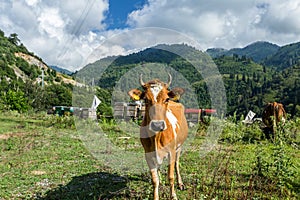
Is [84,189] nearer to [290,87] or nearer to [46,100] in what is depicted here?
[46,100]

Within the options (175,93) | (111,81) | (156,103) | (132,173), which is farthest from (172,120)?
(111,81)

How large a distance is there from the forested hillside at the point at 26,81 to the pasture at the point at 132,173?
21.9m

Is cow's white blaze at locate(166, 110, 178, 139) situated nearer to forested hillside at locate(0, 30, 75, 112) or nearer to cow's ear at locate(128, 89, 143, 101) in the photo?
cow's ear at locate(128, 89, 143, 101)

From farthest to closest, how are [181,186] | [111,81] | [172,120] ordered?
[111,81] → [181,186] → [172,120]

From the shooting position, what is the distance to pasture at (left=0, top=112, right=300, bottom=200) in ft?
20.7

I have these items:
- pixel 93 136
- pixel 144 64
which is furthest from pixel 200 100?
pixel 93 136

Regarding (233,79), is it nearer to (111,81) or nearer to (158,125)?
(111,81)

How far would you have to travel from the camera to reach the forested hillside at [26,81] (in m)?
44.3

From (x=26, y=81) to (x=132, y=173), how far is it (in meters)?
57.6

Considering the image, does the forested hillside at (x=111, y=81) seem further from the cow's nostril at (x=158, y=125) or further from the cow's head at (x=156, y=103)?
the cow's nostril at (x=158, y=125)

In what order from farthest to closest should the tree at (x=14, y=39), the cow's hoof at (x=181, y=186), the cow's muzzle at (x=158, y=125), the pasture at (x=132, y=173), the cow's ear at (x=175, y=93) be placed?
the tree at (x=14, y=39)
the cow's hoof at (x=181, y=186)
the pasture at (x=132, y=173)
the cow's ear at (x=175, y=93)
the cow's muzzle at (x=158, y=125)

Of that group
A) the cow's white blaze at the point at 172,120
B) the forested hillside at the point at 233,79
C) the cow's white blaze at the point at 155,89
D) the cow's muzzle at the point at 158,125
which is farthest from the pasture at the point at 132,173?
the forested hillside at the point at 233,79

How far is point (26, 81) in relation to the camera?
6088 centimetres

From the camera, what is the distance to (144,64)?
1052 cm
